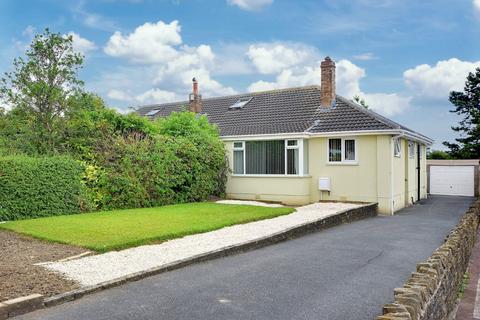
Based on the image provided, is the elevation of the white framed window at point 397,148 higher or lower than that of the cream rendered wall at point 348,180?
higher

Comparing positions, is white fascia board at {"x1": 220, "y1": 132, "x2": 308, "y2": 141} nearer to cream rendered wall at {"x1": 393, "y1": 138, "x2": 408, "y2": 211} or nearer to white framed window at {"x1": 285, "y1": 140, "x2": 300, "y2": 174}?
white framed window at {"x1": 285, "y1": 140, "x2": 300, "y2": 174}

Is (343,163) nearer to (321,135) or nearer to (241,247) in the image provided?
(321,135)

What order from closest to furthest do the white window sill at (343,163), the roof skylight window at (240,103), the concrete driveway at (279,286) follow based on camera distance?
the concrete driveway at (279,286), the white window sill at (343,163), the roof skylight window at (240,103)

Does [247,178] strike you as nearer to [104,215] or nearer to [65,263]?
[104,215]

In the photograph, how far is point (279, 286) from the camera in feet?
23.9

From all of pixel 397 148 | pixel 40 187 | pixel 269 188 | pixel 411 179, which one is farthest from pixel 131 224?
pixel 411 179

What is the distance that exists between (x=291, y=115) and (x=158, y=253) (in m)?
14.2

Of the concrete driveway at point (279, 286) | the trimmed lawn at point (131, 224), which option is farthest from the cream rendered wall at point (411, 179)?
the concrete driveway at point (279, 286)

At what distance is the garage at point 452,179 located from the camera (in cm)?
2691

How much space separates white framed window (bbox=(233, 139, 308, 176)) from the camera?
19547mm

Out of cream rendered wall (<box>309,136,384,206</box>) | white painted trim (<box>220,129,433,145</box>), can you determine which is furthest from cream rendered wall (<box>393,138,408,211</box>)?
cream rendered wall (<box>309,136,384,206</box>)

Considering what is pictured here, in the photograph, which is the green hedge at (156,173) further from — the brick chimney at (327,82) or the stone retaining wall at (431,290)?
the stone retaining wall at (431,290)

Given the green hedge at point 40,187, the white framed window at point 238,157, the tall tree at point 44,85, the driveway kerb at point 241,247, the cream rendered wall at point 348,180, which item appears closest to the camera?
the driveway kerb at point 241,247

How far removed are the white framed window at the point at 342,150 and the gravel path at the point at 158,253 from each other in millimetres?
6084
